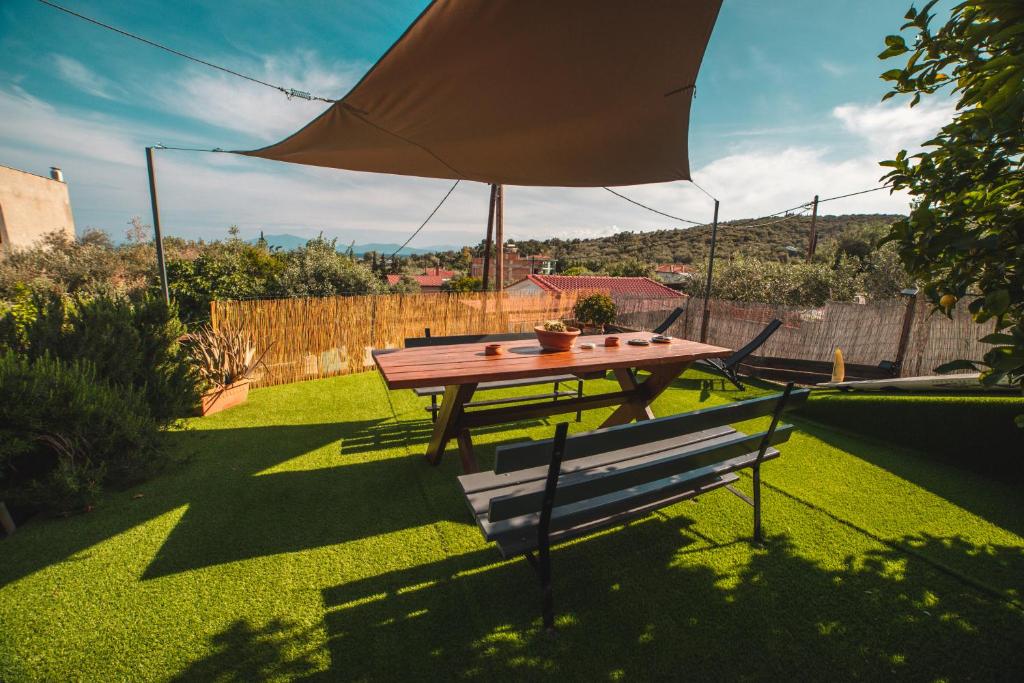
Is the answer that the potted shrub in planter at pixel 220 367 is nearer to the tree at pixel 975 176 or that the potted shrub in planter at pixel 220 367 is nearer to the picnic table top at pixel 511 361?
the picnic table top at pixel 511 361

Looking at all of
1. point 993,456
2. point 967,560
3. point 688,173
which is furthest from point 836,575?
point 688,173

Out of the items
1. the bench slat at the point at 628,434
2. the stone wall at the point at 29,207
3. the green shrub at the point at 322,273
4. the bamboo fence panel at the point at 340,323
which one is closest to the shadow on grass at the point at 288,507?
the bench slat at the point at 628,434

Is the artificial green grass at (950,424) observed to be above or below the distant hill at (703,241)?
below

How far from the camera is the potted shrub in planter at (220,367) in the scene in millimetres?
4332

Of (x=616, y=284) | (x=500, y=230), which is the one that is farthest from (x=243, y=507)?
(x=616, y=284)

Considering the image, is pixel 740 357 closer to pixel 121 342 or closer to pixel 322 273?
pixel 121 342

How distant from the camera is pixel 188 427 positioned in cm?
383

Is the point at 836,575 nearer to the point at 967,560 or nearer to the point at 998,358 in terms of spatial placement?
the point at 967,560

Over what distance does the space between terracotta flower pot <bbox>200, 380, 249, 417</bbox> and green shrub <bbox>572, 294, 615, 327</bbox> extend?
6.25 metres

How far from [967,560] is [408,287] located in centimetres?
2382

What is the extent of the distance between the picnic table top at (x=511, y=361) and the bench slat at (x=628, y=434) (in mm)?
1037

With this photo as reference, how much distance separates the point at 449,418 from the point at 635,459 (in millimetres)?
1367

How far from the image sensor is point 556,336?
324 centimetres

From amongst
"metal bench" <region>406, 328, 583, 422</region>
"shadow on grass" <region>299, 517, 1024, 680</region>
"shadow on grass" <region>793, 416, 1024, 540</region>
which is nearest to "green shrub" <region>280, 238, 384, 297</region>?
"metal bench" <region>406, 328, 583, 422</region>
